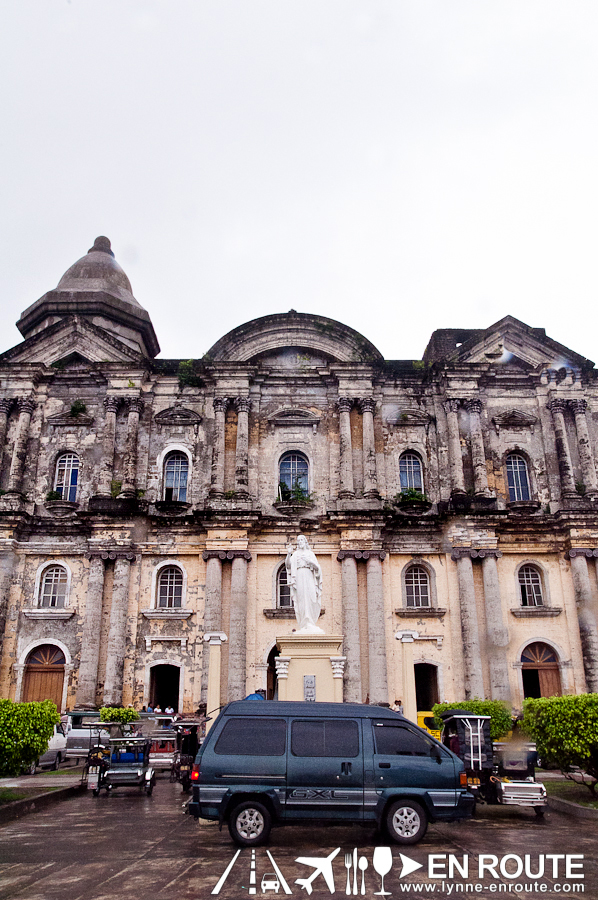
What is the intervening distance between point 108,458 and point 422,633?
39.2 feet

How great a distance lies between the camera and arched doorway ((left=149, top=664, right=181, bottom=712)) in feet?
75.7

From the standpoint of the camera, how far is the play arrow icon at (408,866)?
7159 mm

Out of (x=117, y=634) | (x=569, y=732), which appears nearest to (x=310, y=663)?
(x=569, y=732)

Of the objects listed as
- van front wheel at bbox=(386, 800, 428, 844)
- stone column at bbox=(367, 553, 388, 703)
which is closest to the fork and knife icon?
van front wheel at bbox=(386, 800, 428, 844)

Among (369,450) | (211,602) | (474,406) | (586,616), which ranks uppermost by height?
(474,406)

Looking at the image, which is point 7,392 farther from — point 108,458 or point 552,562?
point 552,562

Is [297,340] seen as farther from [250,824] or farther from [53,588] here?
[250,824]

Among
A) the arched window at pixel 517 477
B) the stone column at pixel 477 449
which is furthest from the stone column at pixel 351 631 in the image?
the arched window at pixel 517 477

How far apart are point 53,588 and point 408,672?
39.0ft

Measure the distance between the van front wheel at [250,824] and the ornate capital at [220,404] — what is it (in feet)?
57.6

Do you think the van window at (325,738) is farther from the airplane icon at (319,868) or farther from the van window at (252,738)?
the airplane icon at (319,868)

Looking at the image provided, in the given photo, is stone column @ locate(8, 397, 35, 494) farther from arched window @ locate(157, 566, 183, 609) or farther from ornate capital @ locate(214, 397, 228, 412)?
ornate capital @ locate(214, 397, 228, 412)

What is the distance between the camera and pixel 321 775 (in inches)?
337

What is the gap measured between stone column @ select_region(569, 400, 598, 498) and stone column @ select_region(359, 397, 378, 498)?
7.19m
